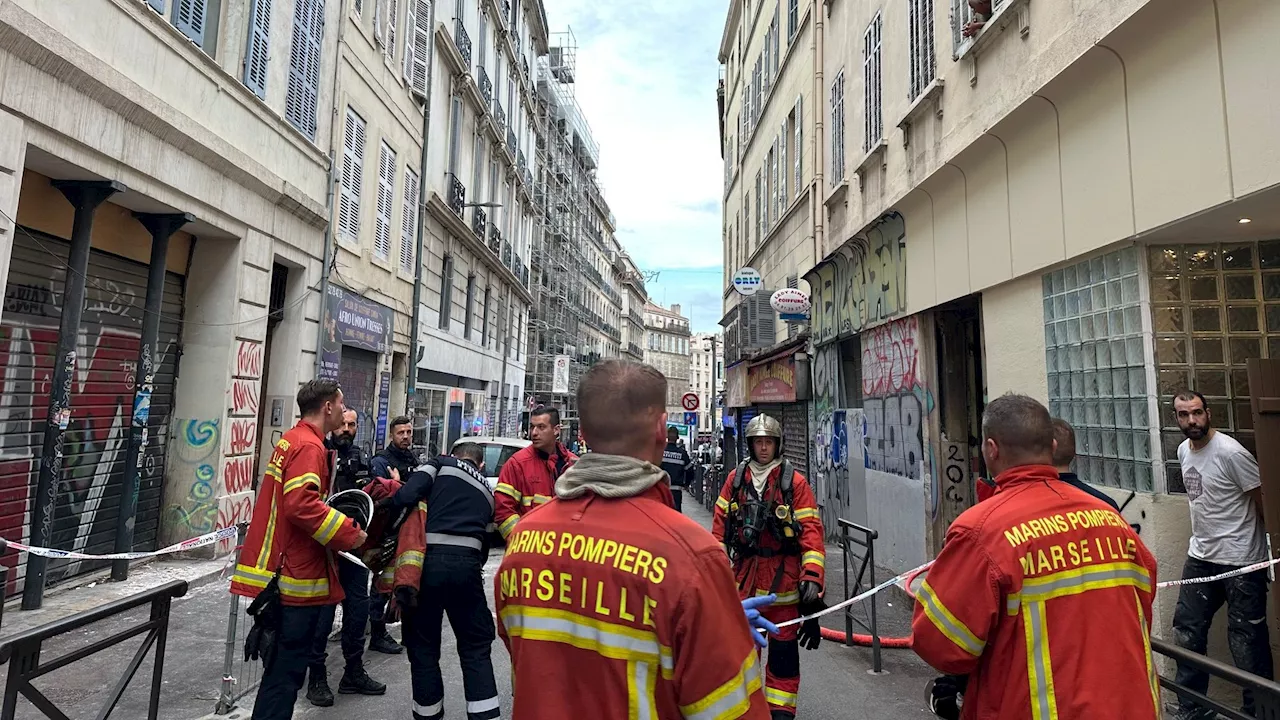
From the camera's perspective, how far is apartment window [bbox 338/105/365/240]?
12.4 meters

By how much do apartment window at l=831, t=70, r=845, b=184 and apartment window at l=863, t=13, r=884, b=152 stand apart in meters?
1.03

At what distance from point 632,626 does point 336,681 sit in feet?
14.2

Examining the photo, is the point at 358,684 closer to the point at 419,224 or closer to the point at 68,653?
the point at 68,653

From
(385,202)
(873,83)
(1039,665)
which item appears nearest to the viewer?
(1039,665)

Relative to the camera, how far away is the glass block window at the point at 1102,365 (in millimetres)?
4871

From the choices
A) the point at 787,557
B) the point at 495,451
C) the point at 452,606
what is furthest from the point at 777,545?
the point at 495,451

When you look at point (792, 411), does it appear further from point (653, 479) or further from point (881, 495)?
point (653, 479)

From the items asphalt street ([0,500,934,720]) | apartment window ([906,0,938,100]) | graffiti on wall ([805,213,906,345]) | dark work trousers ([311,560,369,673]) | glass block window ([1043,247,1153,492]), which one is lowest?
asphalt street ([0,500,934,720])

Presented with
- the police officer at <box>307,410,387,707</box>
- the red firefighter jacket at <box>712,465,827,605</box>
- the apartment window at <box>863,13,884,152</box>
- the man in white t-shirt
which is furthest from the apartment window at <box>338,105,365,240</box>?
the man in white t-shirt

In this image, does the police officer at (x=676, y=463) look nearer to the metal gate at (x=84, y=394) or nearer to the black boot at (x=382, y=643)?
the black boot at (x=382, y=643)

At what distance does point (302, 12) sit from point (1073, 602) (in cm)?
1218

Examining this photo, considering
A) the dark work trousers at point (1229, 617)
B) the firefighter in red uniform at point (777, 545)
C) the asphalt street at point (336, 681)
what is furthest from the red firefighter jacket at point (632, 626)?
the dark work trousers at point (1229, 617)

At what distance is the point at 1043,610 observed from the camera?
7.04 ft

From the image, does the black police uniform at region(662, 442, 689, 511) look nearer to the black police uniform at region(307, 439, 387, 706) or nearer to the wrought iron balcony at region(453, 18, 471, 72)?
the black police uniform at region(307, 439, 387, 706)
